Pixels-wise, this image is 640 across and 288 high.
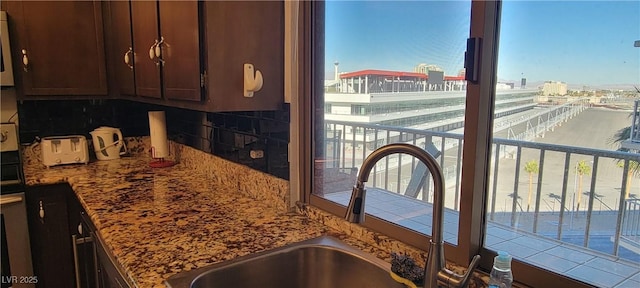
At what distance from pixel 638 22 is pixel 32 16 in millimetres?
2690

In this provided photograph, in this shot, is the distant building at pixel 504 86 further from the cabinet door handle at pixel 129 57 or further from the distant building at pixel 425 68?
the cabinet door handle at pixel 129 57

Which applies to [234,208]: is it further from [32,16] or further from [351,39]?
[32,16]

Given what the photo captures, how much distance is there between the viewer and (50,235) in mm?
2141

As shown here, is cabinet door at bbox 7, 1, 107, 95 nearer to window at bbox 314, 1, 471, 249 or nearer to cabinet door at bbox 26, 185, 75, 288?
cabinet door at bbox 26, 185, 75, 288

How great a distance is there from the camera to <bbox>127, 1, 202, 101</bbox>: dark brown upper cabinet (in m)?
1.58

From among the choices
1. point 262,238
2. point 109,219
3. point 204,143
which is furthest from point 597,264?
point 204,143

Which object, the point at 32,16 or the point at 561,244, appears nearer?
the point at 561,244

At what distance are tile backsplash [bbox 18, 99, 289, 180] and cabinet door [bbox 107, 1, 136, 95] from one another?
14.2 inches

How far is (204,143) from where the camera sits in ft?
7.66

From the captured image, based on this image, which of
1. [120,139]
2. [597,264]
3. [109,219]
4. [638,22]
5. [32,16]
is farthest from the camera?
[120,139]

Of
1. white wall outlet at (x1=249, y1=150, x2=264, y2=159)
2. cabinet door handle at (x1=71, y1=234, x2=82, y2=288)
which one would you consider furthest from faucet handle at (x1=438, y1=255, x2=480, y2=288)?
cabinet door handle at (x1=71, y1=234, x2=82, y2=288)

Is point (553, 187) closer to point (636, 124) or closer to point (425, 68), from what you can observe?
point (636, 124)

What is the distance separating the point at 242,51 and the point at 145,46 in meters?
0.73

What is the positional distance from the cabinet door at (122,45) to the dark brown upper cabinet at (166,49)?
0.07 metres
